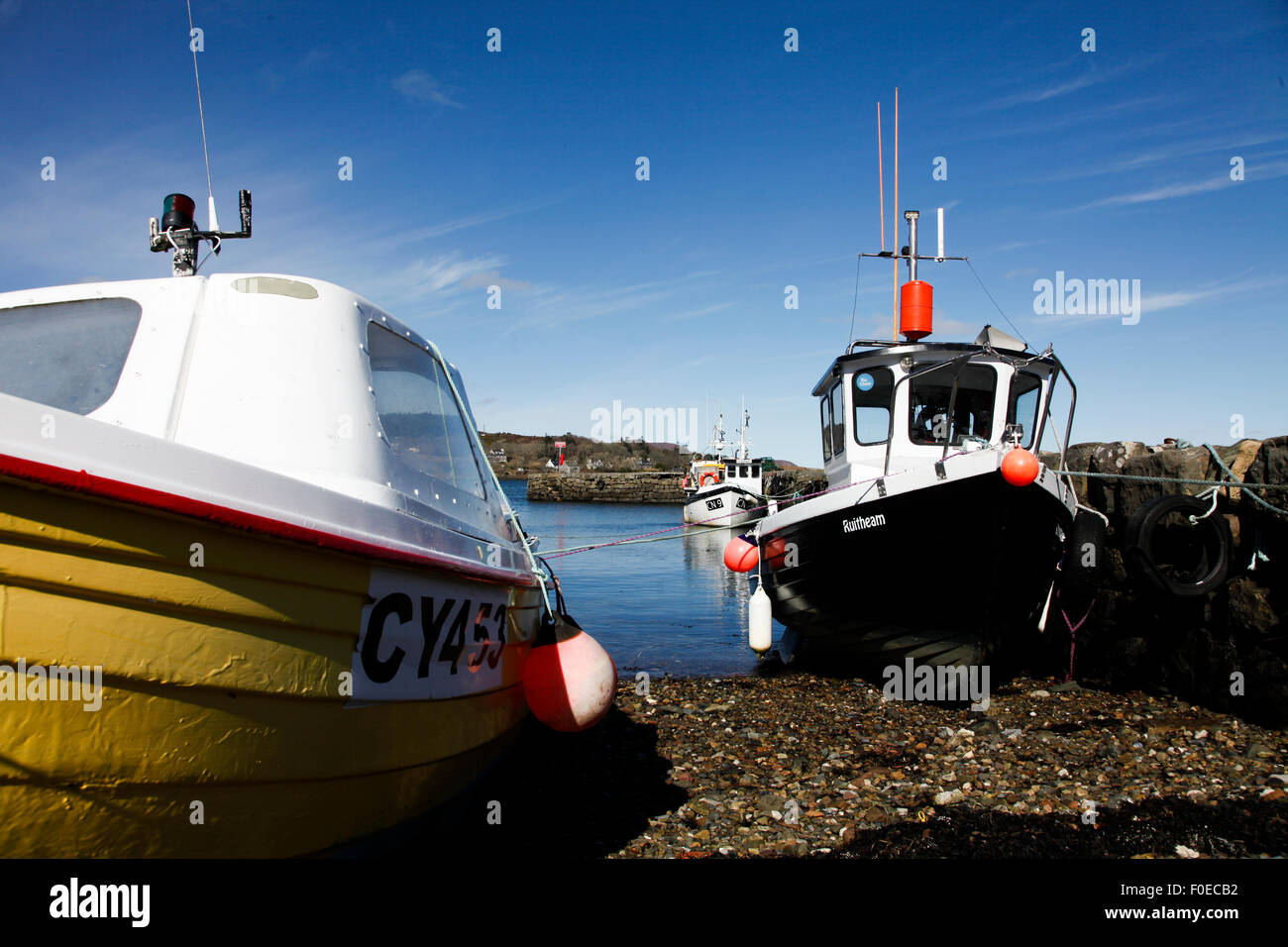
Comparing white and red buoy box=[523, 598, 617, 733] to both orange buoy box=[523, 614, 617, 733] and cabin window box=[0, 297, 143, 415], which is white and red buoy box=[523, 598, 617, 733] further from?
cabin window box=[0, 297, 143, 415]

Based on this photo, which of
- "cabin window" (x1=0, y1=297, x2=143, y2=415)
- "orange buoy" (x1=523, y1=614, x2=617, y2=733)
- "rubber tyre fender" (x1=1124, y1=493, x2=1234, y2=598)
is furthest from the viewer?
"rubber tyre fender" (x1=1124, y1=493, x2=1234, y2=598)

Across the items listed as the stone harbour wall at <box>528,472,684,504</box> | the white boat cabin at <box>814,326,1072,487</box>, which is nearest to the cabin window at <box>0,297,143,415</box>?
the white boat cabin at <box>814,326,1072,487</box>

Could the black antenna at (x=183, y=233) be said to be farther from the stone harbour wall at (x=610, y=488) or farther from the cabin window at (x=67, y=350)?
the stone harbour wall at (x=610, y=488)

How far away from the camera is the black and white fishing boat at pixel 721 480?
38781mm

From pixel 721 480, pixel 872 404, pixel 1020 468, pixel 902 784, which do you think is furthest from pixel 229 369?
pixel 721 480

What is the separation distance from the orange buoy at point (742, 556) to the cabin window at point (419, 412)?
6299mm

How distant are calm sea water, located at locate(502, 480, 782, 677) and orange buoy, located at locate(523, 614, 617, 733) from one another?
1.15 meters

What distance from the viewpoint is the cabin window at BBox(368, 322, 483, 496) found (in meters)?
4.19

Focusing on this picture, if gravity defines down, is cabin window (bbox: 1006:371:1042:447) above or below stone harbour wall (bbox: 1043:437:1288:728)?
above

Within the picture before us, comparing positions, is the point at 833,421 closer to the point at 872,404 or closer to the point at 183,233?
the point at 872,404

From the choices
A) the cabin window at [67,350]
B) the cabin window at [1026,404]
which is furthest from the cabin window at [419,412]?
the cabin window at [1026,404]

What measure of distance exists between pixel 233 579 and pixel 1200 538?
8.05 meters
